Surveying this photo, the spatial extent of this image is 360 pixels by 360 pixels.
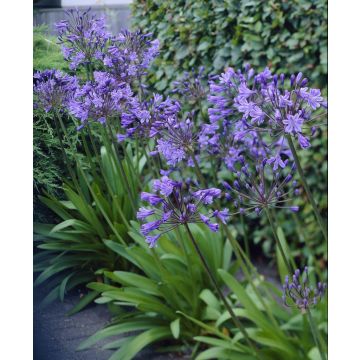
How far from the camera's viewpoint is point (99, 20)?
212cm

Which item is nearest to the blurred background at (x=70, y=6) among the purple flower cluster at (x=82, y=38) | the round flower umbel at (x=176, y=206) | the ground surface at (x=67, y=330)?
the purple flower cluster at (x=82, y=38)

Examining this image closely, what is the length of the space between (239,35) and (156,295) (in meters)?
1.21

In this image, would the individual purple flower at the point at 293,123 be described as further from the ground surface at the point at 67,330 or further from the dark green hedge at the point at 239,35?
the ground surface at the point at 67,330

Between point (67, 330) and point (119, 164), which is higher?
point (119, 164)

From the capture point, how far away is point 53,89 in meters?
2.13

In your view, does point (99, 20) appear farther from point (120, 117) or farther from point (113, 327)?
point (113, 327)

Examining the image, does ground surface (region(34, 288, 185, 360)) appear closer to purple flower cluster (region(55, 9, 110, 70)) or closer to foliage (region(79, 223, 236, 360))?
foliage (region(79, 223, 236, 360))

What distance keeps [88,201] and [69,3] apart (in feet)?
2.34

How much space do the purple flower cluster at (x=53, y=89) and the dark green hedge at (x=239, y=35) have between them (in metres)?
0.33

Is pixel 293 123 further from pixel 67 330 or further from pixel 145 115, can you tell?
pixel 67 330

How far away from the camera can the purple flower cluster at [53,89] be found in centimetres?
211

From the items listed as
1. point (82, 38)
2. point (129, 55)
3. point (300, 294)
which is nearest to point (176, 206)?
point (300, 294)

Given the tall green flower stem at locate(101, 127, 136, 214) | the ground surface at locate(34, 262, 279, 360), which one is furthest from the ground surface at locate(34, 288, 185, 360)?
the tall green flower stem at locate(101, 127, 136, 214)
